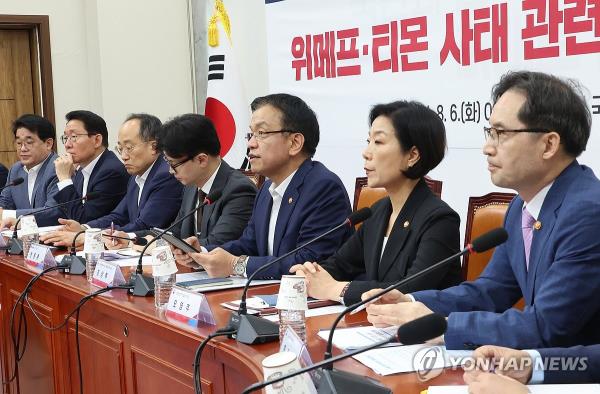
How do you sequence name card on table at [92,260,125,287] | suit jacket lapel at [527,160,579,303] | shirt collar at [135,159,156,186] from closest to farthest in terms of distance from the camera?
1. suit jacket lapel at [527,160,579,303]
2. name card on table at [92,260,125,287]
3. shirt collar at [135,159,156,186]

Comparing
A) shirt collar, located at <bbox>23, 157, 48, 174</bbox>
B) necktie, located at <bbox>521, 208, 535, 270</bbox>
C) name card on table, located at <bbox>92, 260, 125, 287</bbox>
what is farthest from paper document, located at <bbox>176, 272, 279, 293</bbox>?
shirt collar, located at <bbox>23, 157, 48, 174</bbox>

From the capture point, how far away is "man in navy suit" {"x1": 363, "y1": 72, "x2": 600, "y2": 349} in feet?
5.27

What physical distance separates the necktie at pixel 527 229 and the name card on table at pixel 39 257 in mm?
1819

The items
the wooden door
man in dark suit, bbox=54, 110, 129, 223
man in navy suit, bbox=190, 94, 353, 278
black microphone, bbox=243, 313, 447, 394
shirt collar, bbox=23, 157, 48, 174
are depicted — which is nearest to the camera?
black microphone, bbox=243, 313, 447, 394

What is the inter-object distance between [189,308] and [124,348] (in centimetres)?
44

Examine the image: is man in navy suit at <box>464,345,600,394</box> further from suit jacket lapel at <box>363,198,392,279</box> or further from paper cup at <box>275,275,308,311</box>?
suit jacket lapel at <box>363,198,392,279</box>

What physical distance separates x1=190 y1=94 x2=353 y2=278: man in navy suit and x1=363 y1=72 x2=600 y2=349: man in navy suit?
821 mm

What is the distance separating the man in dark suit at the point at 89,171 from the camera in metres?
4.35

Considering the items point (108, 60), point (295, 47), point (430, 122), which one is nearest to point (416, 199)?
point (430, 122)

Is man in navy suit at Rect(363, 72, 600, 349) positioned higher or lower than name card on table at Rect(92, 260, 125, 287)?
higher

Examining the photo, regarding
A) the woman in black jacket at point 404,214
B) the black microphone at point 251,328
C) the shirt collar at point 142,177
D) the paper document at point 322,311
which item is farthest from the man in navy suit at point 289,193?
the shirt collar at point 142,177

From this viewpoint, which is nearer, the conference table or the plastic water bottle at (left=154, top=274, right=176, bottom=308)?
the conference table

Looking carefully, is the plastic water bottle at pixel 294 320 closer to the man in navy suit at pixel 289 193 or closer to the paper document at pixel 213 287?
the paper document at pixel 213 287

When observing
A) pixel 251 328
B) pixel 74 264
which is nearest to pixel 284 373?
pixel 251 328
